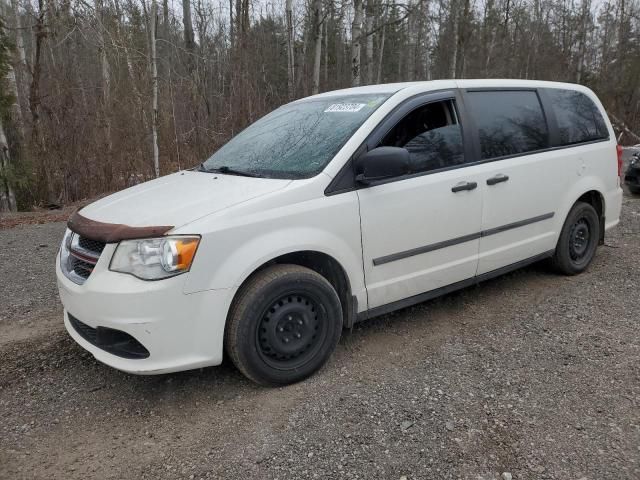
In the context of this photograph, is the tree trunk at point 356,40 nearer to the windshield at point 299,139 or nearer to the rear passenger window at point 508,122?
the rear passenger window at point 508,122

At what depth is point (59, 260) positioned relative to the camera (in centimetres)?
321

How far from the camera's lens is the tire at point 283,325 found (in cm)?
279

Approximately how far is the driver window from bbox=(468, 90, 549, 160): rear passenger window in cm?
24

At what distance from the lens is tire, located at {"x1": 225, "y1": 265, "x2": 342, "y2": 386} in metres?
2.79

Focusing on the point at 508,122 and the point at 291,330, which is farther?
the point at 508,122

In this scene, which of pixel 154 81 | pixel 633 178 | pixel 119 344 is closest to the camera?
pixel 119 344

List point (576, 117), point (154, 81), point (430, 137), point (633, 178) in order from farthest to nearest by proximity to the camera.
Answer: point (154, 81) → point (633, 178) → point (576, 117) → point (430, 137)

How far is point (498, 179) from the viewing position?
3812 mm

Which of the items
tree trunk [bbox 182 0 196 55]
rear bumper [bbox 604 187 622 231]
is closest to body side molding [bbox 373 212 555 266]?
rear bumper [bbox 604 187 622 231]

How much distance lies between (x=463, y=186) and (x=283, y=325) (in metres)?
1.69

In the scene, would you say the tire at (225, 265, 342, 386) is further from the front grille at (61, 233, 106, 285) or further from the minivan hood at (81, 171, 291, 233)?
the front grille at (61, 233, 106, 285)

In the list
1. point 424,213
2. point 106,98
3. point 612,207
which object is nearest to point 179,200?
point 424,213

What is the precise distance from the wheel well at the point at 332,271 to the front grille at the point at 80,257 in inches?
42.0

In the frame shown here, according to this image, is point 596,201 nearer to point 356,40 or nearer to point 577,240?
point 577,240
